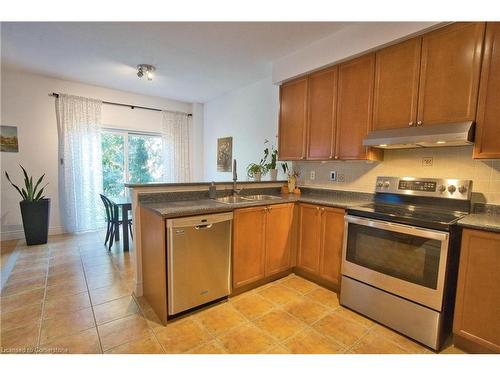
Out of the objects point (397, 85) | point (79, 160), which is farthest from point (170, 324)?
point (79, 160)

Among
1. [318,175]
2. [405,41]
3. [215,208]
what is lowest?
[215,208]

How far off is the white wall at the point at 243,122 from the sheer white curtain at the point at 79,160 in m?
2.14

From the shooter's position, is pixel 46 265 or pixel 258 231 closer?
pixel 258 231

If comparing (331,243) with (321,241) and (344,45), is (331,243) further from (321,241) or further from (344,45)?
(344,45)

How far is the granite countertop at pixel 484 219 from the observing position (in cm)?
145

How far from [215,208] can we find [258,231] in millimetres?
576

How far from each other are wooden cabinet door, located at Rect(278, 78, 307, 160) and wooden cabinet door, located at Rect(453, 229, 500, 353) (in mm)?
1754

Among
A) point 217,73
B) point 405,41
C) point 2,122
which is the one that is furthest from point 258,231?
point 2,122

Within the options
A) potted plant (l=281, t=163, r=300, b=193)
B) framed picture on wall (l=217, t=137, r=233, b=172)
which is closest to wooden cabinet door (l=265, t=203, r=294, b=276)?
potted plant (l=281, t=163, r=300, b=193)

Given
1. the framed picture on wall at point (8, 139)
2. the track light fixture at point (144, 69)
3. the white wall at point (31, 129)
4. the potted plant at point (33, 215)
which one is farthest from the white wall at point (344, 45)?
the framed picture on wall at point (8, 139)

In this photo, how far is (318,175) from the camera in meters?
3.09

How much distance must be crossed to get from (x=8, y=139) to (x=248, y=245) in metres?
4.25

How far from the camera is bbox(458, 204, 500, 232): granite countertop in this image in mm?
1453
